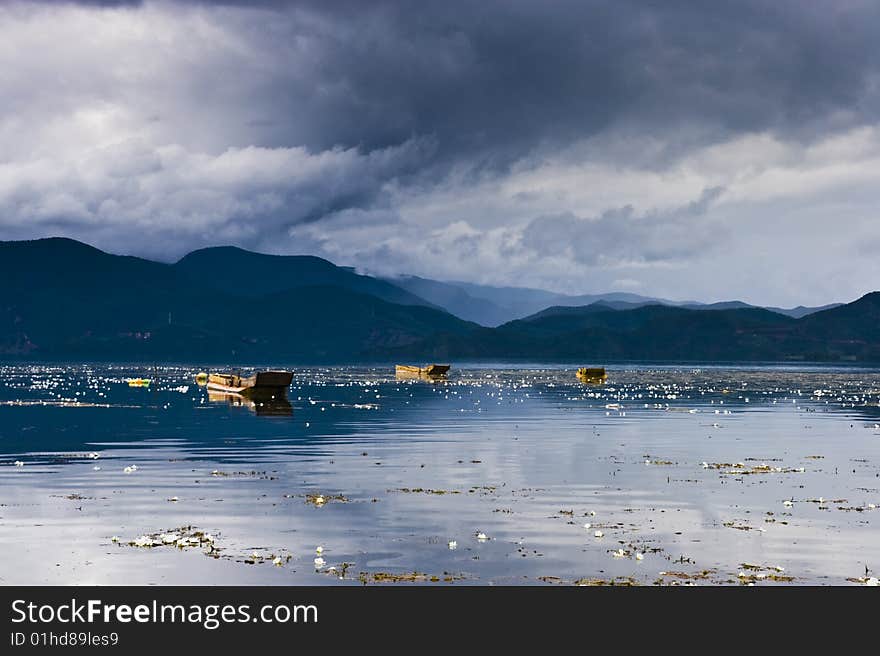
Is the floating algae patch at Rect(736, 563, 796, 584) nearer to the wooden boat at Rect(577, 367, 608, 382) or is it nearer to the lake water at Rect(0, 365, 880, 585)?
the lake water at Rect(0, 365, 880, 585)

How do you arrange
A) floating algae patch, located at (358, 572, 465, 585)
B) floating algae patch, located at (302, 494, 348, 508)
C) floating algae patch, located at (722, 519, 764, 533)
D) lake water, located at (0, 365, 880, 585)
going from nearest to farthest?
floating algae patch, located at (358, 572, 465, 585), lake water, located at (0, 365, 880, 585), floating algae patch, located at (722, 519, 764, 533), floating algae patch, located at (302, 494, 348, 508)

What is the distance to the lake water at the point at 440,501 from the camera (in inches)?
977

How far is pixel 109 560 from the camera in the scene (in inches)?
999

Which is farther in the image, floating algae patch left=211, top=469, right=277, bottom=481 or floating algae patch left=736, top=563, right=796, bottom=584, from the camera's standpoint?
floating algae patch left=211, top=469, right=277, bottom=481

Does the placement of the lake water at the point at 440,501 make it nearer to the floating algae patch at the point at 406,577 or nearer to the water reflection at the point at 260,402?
the floating algae patch at the point at 406,577

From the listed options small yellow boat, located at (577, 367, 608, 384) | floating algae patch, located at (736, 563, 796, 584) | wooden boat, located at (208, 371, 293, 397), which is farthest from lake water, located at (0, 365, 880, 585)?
small yellow boat, located at (577, 367, 608, 384)

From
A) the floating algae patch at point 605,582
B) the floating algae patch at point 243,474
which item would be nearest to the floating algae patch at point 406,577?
the floating algae patch at point 605,582

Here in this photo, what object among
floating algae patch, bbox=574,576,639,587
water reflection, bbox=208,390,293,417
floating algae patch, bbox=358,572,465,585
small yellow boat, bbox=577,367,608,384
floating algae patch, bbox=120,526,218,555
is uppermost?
small yellow boat, bbox=577,367,608,384

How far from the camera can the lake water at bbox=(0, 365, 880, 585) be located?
2483cm

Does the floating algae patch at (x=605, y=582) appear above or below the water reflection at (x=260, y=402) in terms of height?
below

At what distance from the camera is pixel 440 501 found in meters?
35.8
